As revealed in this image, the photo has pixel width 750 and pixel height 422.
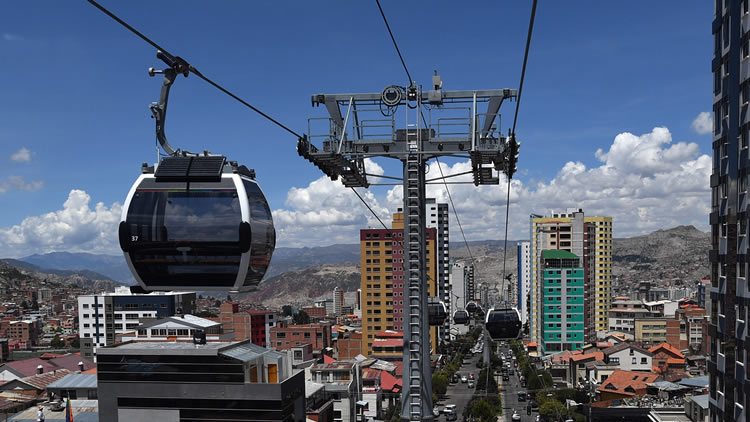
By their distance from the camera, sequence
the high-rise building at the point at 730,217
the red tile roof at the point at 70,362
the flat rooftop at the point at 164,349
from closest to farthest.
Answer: the high-rise building at the point at 730,217, the flat rooftop at the point at 164,349, the red tile roof at the point at 70,362

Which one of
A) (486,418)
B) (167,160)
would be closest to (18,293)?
(486,418)

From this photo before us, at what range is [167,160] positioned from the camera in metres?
6.80

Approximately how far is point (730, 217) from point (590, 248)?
72452 mm

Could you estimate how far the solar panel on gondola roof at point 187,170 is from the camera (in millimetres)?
6770

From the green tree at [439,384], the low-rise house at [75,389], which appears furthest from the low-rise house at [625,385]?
the low-rise house at [75,389]

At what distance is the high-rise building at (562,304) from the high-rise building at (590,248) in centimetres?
929

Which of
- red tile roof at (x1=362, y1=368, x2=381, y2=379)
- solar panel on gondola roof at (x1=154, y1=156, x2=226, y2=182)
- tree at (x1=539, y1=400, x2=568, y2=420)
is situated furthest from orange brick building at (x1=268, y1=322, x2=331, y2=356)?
solar panel on gondola roof at (x1=154, y1=156, x2=226, y2=182)

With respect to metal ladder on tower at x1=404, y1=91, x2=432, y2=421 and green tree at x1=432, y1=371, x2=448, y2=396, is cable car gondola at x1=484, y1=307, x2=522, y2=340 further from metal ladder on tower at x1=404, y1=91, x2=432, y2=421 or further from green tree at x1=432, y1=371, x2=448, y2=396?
green tree at x1=432, y1=371, x2=448, y2=396

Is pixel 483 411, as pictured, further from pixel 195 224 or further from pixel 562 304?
pixel 195 224

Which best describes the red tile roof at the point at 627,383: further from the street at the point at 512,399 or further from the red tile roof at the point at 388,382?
the red tile roof at the point at 388,382

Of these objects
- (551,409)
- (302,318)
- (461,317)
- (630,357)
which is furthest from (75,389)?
(302,318)

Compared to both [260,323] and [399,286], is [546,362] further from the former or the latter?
[260,323]

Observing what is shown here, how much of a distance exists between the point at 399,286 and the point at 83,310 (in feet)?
105

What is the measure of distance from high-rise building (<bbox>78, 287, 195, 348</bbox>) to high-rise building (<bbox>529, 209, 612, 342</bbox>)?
41.9m
